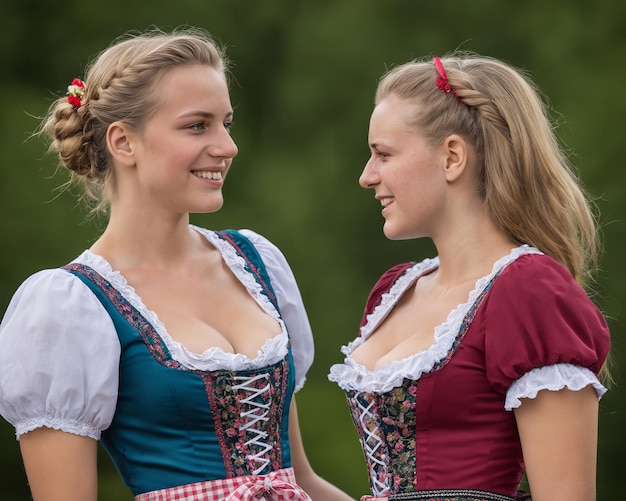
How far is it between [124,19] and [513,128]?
2732 mm

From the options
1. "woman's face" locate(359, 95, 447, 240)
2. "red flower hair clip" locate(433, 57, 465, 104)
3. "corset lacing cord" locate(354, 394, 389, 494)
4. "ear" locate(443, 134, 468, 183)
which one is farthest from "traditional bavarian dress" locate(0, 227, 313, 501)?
"red flower hair clip" locate(433, 57, 465, 104)

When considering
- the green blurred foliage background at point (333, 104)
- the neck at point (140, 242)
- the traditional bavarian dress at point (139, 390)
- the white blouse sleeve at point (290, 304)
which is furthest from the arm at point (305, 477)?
the green blurred foliage background at point (333, 104)

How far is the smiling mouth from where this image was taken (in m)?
2.35

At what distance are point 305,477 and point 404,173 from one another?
2.66 ft

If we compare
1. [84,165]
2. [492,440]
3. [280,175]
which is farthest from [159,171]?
[280,175]

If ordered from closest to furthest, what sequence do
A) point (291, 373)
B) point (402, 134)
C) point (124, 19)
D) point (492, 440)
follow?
1. point (492, 440)
2. point (402, 134)
3. point (291, 373)
4. point (124, 19)

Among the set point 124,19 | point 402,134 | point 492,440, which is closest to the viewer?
point 492,440

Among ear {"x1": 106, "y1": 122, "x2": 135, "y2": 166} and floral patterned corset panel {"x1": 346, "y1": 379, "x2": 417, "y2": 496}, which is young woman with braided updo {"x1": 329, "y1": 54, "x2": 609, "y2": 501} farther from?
ear {"x1": 106, "y1": 122, "x2": 135, "y2": 166}

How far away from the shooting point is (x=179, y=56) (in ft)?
7.75

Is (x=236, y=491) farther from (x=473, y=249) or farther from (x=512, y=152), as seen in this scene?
(x=512, y=152)

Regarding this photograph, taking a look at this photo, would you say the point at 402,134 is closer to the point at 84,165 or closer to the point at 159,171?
the point at 159,171

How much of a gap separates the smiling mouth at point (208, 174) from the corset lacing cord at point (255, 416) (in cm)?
44

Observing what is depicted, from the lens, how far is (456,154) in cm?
223

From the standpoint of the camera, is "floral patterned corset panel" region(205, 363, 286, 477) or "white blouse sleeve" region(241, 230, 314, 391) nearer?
"floral patterned corset panel" region(205, 363, 286, 477)
